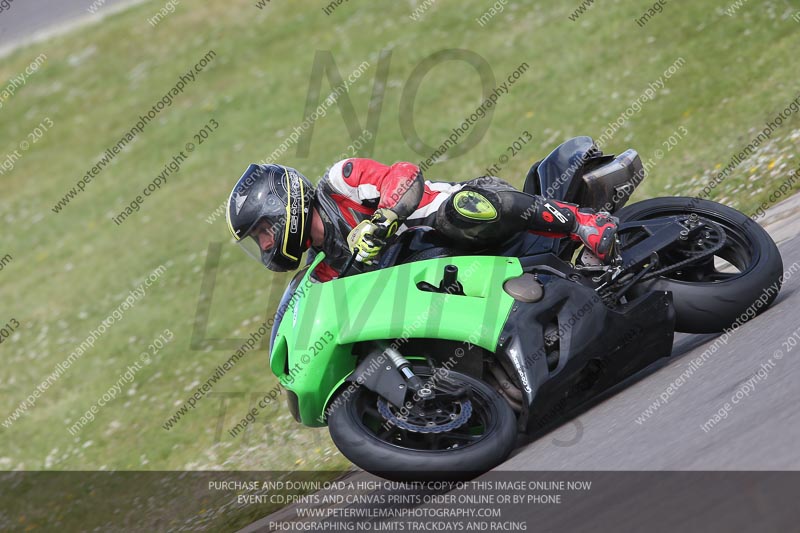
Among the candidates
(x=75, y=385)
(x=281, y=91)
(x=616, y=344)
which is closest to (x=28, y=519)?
(x=75, y=385)

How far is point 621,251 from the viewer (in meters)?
6.02

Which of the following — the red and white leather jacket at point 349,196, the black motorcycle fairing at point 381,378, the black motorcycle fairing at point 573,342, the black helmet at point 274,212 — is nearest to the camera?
Answer: the black motorcycle fairing at point 381,378

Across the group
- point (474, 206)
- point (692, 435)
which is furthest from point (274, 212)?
point (692, 435)

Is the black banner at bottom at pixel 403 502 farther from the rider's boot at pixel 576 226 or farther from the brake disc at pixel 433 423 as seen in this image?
the rider's boot at pixel 576 226

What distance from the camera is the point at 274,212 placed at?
545 cm

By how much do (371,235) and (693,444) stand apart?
195cm

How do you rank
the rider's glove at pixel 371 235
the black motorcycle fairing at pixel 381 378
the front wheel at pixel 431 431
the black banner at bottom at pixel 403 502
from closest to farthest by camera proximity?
the black banner at bottom at pixel 403 502
the front wheel at pixel 431 431
the black motorcycle fairing at pixel 381 378
the rider's glove at pixel 371 235

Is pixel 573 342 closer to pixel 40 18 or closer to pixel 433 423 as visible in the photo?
pixel 433 423

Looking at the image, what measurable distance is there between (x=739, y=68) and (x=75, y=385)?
8.90 m

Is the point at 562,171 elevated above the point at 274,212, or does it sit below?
above

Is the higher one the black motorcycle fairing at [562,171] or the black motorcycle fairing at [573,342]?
the black motorcycle fairing at [562,171]

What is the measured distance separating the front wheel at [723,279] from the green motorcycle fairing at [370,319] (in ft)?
3.80

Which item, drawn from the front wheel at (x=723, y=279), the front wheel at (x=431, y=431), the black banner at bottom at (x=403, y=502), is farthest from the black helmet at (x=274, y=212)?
the front wheel at (x=723, y=279)

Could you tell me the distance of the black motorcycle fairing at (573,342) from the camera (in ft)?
16.6
